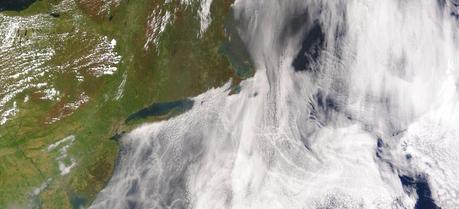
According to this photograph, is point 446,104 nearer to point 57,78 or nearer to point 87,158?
point 87,158

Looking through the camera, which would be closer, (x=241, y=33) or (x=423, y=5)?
(x=423, y=5)

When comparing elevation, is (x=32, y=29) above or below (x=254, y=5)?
above

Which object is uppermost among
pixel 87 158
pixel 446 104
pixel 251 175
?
pixel 87 158

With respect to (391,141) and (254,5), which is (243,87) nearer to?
(254,5)

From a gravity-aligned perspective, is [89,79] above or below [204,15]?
below

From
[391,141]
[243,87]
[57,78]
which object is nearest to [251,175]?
[243,87]

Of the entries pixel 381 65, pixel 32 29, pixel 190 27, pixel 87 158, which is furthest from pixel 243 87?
pixel 32 29
